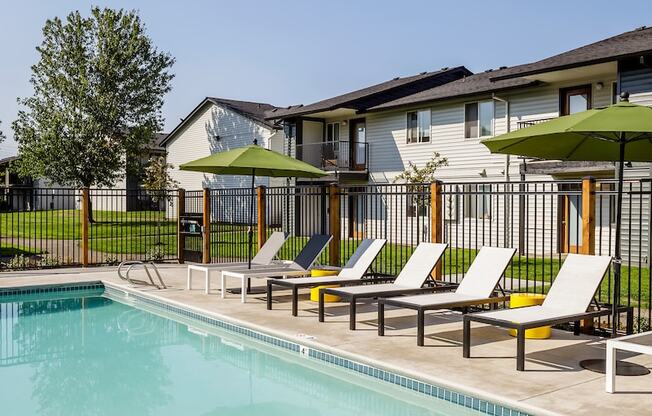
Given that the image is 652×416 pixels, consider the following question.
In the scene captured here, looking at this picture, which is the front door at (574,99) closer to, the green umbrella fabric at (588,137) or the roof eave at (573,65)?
the roof eave at (573,65)

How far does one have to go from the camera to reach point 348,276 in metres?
9.41

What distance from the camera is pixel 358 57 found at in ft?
79.0

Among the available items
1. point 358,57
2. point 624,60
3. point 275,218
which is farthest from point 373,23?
point 275,218

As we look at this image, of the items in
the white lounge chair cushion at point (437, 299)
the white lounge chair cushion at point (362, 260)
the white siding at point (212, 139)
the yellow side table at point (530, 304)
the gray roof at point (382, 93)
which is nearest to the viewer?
the white lounge chair cushion at point (437, 299)

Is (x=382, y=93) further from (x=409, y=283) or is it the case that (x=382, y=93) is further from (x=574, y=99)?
(x=409, y=283)

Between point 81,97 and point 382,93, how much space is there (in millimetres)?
14471

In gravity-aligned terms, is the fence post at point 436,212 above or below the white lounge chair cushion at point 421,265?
above

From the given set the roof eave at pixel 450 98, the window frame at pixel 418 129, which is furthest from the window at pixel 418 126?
the roof eave at pixel 450 98

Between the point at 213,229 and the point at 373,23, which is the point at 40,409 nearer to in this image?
the point at 213,229

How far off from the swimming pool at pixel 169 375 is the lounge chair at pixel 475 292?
1075mm

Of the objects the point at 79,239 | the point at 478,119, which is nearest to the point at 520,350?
the point at 478,119

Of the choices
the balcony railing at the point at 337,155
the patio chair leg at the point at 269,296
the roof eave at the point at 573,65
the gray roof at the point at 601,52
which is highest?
the gray roof at the point at 601,52

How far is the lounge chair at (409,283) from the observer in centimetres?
785

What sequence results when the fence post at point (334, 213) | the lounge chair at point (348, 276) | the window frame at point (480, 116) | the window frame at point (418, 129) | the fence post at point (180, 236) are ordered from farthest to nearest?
the window frame at point (418, 129)
the window frame at point (480, 116)
the fence post at point (180, 236)
the fence post at point (334, 213)
the lounge chair at point (348, 276)
